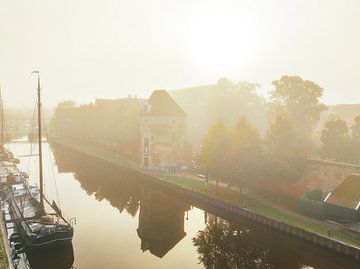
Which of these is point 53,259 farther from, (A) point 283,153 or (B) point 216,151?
(A) point 283,153

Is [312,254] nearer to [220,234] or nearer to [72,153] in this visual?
[220,234]

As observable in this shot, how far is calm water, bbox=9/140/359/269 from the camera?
32.2 metres

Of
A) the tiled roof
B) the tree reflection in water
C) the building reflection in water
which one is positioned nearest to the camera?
the tree reflection in water

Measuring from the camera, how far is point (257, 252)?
34188mm

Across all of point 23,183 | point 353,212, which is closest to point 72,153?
point 23,183

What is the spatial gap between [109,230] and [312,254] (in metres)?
21.7

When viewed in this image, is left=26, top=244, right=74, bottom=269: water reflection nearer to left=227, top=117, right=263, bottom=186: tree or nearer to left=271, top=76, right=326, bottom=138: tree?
left=227, top=117, right=263, bottom=186: tree

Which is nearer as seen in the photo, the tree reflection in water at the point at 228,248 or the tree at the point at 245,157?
the tree reflection in water at the point at 228,248

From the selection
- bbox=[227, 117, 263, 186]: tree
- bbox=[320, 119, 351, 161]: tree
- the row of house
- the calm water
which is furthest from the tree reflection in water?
the row of house

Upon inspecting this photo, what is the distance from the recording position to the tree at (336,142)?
180 ft

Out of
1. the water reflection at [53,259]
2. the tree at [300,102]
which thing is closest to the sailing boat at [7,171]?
the water reflection at [53,259]

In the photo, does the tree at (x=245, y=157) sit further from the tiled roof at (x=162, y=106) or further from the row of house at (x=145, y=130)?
the tiled roof at (x=162, y=106)

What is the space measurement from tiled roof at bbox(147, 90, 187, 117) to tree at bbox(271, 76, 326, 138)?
799 inches

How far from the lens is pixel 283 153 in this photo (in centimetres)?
4534
